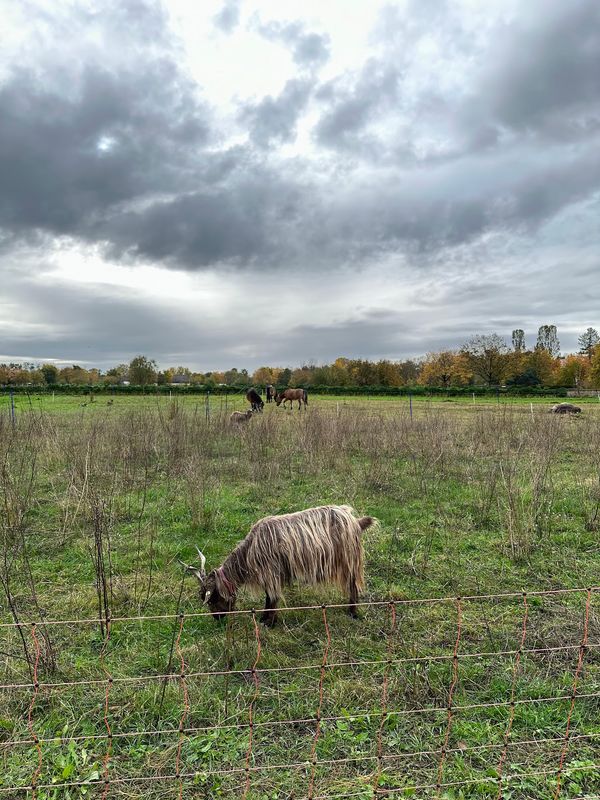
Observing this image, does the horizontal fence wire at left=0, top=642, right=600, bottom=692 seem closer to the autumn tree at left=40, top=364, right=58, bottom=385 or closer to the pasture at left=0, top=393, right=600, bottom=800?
the pasture at left=0, top=393, right=600, bottom=800

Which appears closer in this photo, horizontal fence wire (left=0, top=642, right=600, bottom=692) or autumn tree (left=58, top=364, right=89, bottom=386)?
horizontal fence wire (left=0, top=642, right=600, bottom=692)

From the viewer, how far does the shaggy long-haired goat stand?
3.77 m

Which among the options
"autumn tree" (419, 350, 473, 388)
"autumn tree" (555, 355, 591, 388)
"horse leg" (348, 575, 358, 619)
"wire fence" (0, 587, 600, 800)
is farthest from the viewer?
"autumn tree" (419, 350, 473, 388)

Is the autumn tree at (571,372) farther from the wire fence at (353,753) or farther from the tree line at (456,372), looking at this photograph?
the wire fence at (353,753)

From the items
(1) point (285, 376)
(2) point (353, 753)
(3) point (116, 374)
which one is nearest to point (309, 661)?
(2) point (353, 753)

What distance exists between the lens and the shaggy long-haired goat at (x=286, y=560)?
3.77 meters

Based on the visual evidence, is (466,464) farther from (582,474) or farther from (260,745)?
(260,745)

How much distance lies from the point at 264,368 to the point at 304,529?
200ft

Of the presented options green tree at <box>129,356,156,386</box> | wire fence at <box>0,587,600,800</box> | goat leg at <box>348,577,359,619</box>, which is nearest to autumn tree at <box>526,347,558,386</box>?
green tree at <box>129,356,156,386</box>

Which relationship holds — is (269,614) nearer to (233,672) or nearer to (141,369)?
Result: (233,672)

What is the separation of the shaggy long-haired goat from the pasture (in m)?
0.30

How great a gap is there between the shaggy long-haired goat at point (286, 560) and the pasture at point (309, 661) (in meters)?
0.30

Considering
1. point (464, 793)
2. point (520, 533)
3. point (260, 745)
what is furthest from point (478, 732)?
point (520, 533)

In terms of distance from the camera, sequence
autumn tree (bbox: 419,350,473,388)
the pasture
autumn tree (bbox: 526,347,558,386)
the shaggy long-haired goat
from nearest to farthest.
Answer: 1. the pasture
2. the shaggy long-haired goat
3. autumn tree (bbox: 526,347,558,386)
4. autumn tree (bbox: 419,350,473,388)
